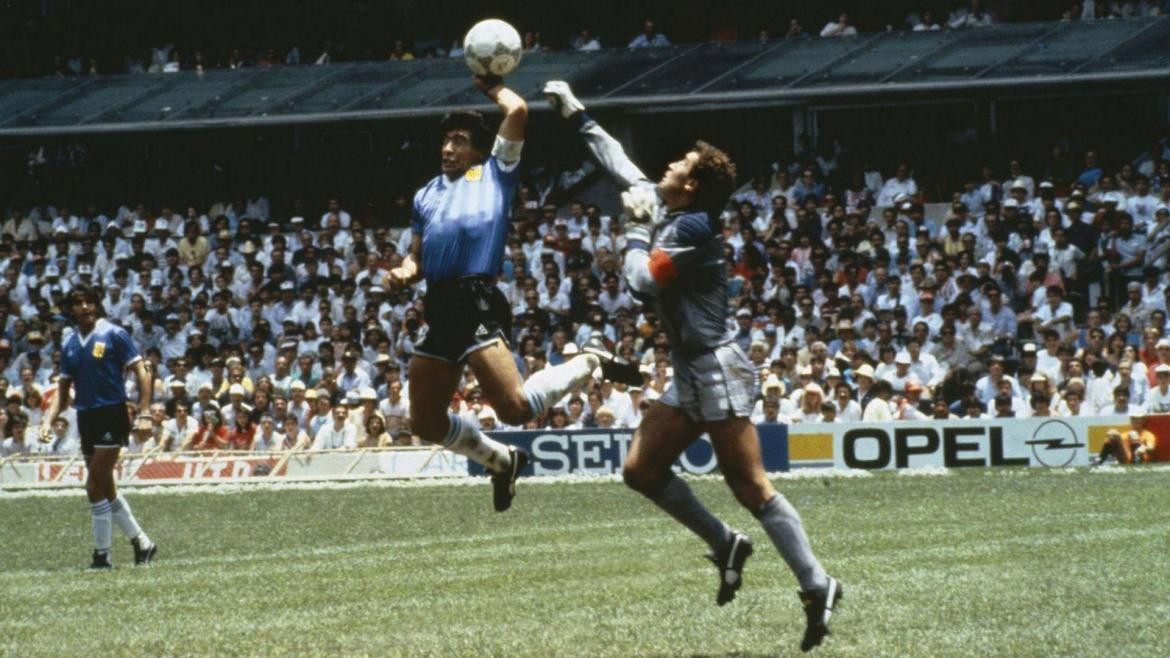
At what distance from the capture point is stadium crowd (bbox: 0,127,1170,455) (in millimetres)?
22703

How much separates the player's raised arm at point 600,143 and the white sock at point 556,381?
1.44 meters

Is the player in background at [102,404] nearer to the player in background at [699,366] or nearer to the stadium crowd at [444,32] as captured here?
the player in background at [699,366]

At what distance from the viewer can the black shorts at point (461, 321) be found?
10.2 meters

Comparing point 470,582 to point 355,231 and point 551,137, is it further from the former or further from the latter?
point 551,137

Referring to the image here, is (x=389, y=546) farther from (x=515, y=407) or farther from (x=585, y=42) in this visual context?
(x=585, y=42)

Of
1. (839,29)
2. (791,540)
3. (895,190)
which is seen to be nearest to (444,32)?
(839,29)

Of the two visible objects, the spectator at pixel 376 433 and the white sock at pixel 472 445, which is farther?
the spectator at pixel 376 433

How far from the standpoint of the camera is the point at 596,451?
22.9 m

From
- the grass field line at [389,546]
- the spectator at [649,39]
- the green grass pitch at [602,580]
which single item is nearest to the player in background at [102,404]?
the green grass pitch at [602,580]

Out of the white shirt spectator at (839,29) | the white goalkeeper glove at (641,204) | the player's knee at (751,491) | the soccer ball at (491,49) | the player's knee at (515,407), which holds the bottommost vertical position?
the player's knee at (751,491)

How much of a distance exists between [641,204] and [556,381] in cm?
197

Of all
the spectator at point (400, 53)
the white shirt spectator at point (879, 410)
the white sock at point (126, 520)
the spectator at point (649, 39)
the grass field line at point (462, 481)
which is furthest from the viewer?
the spectator at point (400, 53)

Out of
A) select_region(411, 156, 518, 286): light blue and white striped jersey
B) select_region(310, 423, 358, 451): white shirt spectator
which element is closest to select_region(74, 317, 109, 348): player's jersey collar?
select_region(411, 156, 518, 286): light blue and white striped jersey

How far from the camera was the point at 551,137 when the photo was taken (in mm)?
33312
